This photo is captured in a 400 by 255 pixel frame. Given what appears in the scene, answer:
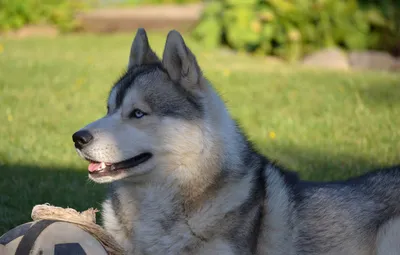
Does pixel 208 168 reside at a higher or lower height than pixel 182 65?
lower

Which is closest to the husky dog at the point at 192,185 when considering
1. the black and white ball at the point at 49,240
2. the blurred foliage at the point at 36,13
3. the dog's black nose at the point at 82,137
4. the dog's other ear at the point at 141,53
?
the dog's black nose at the point at 82,137

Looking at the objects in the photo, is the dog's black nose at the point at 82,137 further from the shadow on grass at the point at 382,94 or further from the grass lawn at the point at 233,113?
the shadow on grass at the point at 382,94

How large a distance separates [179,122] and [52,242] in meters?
0.99

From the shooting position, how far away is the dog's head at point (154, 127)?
13.0 ft

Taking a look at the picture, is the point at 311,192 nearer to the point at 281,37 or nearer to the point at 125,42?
the point at 281,37

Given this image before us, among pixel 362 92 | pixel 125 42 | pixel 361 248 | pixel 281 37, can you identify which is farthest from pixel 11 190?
pixel 125 42

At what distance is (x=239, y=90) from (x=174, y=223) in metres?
6.38

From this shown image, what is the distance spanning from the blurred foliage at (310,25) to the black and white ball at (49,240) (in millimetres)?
10102

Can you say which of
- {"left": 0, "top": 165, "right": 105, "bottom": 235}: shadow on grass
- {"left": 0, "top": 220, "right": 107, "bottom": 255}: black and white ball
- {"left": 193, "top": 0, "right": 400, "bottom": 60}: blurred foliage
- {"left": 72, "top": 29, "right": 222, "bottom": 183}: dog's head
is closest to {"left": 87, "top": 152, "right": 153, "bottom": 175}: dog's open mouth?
{"left": 72, "top": 29, "right": 222, "bottom": 183}: dog's head

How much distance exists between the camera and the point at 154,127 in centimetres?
401

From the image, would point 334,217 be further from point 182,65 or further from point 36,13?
point 36,13

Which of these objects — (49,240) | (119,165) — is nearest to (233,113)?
(119,165)

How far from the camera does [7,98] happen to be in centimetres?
945

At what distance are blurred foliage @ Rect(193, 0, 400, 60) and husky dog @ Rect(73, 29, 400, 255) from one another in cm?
932
